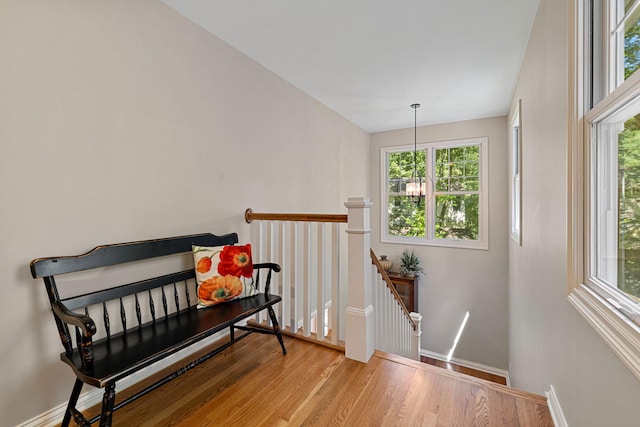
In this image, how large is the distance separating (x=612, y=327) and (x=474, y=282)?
13.1 ft

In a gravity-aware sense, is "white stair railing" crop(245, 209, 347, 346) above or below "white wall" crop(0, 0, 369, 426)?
below

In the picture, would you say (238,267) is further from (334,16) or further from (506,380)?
(506,380)

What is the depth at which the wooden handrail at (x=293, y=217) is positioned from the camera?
214 centimetres

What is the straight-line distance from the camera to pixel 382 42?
246 cm

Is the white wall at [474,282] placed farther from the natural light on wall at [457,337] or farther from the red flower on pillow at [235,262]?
the red flower on pillow at [235,262]

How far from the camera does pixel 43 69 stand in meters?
1.46

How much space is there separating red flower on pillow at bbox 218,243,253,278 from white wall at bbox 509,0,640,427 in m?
1.85

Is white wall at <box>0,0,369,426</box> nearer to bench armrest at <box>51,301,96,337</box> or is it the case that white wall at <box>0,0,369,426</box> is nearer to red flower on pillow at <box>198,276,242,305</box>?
bench armrest at <box>51,301,96,337</box>

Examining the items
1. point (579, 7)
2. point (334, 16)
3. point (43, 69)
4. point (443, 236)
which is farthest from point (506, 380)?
point (43, 69)

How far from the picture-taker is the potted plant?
16.0 ft

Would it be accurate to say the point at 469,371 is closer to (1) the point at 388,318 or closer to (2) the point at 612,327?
(1) the point at 388,318

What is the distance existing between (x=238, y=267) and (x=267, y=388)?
2.59 ft

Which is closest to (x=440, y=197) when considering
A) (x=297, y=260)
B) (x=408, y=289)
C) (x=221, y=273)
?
(x=408, y=289)

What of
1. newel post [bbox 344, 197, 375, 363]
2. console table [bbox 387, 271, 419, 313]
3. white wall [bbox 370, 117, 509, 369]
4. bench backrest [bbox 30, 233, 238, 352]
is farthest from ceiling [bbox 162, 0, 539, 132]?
console table [bbox 387, 271, 419, 313]
